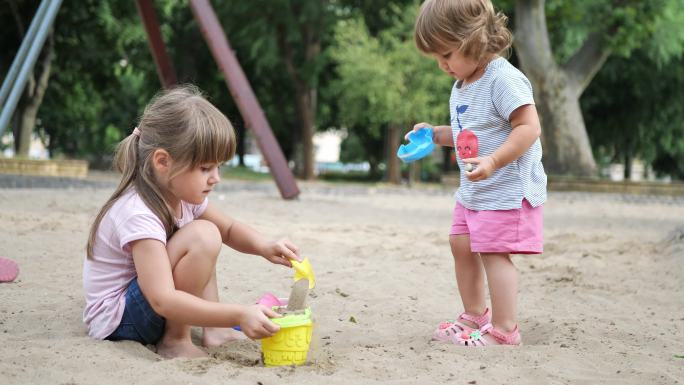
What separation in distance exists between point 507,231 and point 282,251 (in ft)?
2.78

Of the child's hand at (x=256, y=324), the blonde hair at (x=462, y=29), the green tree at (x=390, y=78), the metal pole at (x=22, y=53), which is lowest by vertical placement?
the child's hand at (x=256, y=324)

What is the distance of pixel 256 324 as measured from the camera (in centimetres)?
235

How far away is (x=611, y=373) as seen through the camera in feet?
8.21

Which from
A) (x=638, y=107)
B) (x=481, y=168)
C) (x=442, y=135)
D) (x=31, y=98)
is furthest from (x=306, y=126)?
(x=481, y=168)

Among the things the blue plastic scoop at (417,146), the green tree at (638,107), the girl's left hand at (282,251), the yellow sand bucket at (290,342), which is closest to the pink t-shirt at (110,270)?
the girl's left hand at (282,251)

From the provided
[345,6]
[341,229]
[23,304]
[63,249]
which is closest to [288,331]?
[23,304]

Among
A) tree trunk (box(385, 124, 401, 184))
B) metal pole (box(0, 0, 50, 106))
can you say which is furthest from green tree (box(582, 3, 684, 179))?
metal pole (box(0, 0, 50, 106))

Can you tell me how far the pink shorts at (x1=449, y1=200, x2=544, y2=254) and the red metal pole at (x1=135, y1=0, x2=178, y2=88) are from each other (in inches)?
340

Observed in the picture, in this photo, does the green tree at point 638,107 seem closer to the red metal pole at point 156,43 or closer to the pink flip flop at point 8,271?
the red metal pole at point 156,43

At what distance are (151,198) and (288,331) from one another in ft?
2.06

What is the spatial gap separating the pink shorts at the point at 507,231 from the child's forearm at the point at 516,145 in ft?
0.67

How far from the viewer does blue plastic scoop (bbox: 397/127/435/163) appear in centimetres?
307

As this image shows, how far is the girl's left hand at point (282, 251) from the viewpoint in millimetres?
2732

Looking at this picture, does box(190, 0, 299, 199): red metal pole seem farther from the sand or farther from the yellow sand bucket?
the yellow sand bucket
